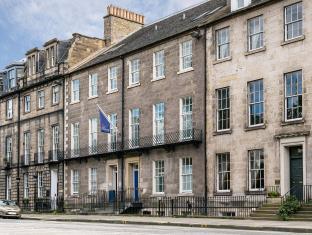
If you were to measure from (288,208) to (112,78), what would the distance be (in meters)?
19.2

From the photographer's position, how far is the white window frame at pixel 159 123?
37.9m

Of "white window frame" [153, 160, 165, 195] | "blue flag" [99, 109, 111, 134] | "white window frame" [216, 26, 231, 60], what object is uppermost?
"white window frame" [216, 26, 231, 60]

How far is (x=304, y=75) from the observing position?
29469mm

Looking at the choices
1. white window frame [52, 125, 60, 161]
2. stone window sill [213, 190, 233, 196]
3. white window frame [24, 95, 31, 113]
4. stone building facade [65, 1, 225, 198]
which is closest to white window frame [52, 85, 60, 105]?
stone building facade [65, 1, 225, 198]

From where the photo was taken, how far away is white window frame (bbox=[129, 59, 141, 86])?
4075cm

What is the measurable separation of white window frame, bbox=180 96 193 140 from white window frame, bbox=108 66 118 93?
7395 mm

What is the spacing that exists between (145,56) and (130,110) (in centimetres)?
360

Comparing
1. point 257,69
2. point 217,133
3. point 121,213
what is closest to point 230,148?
point 217,133

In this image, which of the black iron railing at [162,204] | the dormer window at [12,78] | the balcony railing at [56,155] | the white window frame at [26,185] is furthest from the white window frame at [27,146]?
the black iron railing at [162,204]

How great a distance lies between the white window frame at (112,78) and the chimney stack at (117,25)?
735cm

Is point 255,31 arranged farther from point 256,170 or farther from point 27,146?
point 27,146

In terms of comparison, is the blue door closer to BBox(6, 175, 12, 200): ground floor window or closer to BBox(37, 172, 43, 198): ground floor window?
BBox(37, 172, 43, 198): ground floor window

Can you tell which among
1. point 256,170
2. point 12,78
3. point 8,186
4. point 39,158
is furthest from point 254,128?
point 12,78

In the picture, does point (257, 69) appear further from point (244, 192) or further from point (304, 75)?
point (244, 192)
